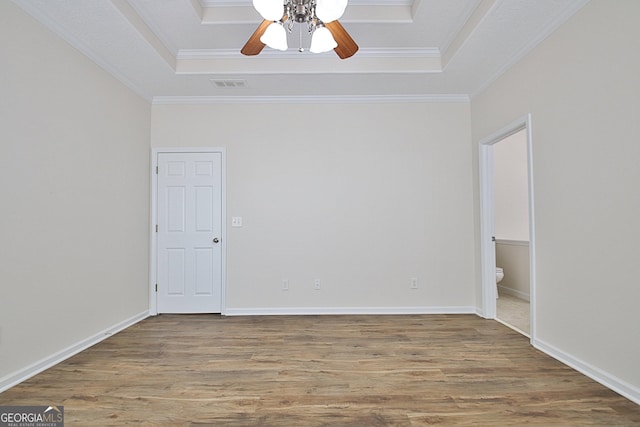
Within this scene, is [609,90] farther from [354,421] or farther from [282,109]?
[282,109]

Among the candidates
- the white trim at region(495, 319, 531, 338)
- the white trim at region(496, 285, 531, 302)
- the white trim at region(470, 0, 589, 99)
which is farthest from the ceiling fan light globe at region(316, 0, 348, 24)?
the white trim at region(496, 285, 531, 302)

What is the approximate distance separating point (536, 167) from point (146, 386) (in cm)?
350

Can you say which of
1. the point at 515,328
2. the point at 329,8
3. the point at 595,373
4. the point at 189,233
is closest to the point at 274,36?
the point at 329,8

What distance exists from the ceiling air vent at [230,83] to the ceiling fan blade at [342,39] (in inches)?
64.7

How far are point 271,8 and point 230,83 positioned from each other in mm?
1896

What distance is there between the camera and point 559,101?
2508 mm

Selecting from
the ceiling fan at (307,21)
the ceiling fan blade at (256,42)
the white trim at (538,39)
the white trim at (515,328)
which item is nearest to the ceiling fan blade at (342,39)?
the ceiling fan at (307,21)

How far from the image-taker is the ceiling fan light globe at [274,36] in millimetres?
2059

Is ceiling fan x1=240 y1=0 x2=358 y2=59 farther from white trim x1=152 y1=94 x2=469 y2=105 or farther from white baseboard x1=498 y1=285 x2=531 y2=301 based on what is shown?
white baseboard x1=498 y1=285 x2=531 y2=301

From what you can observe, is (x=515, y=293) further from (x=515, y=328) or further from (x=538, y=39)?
(x=538, y=39)

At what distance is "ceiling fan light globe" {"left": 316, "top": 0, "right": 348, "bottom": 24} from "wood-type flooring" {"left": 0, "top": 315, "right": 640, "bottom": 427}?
230 cm

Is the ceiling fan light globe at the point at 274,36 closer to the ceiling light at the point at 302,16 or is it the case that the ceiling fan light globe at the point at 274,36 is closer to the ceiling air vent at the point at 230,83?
the ceiling light at the point at 302,16

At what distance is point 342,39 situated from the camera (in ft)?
6.97

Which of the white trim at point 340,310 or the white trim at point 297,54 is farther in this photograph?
the white trim at point 340,310
